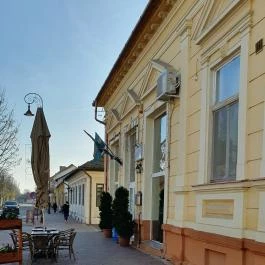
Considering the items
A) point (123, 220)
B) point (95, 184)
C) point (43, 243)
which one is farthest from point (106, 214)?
point (95, 184)

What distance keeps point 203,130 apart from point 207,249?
81.5 inches

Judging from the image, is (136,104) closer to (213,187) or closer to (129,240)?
(129,240)

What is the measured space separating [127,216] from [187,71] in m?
6.08

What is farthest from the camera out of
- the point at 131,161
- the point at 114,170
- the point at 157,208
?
the point at 114,170

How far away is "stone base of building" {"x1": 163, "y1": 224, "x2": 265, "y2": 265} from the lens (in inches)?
258

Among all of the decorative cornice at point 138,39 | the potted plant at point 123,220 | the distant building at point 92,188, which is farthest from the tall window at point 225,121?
the distant building at point 92,188

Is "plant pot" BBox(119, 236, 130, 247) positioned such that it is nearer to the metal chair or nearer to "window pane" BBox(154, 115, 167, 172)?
"window pane" BBox(154, 115, 167, 172)

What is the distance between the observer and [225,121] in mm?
8023

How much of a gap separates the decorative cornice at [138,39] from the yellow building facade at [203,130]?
1.6 inches

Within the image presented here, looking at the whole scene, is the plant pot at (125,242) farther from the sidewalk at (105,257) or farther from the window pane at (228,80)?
the window pane at (228,80)

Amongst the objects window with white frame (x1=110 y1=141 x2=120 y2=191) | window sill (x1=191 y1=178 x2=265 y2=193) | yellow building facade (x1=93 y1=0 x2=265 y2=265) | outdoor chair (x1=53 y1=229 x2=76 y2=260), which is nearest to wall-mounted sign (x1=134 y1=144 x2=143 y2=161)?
yellow building facade (x1=93 y1=0 x2=265 y2=265)

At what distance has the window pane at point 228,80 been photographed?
764 cm

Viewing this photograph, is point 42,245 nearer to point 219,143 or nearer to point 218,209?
point 218,209

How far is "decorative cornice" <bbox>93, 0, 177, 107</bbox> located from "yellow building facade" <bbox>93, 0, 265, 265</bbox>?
0.04 meters
